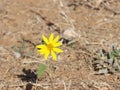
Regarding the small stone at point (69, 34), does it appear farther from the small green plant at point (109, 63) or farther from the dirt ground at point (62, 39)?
the small green plant at point (109, 63)

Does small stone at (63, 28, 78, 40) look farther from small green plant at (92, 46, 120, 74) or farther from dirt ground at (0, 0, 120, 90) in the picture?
small green plant at (92, 46, 120, 74)

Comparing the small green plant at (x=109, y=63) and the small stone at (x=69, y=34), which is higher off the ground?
the small stone at (x=69, y=34)

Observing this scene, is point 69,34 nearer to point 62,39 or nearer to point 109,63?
point 62,39

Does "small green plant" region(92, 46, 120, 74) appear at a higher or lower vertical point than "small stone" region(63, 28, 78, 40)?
lower

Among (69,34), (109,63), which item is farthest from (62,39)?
(109,63)

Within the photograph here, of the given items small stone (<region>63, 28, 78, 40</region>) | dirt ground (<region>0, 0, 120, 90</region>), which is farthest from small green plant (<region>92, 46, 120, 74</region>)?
small stone (<region>63, 28, 78, 40</region>)

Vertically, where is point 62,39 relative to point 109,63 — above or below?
above

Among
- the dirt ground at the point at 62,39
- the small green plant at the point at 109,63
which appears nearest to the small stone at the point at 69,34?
the dirt ground at the point at 62,39

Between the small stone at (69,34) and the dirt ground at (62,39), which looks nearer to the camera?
the dirt ground at (62,39)

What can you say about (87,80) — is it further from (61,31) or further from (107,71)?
(61,31)

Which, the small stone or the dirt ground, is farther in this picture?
the small stone
